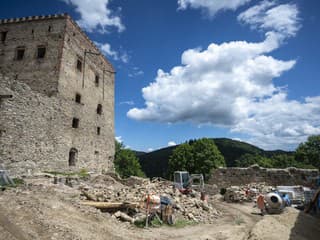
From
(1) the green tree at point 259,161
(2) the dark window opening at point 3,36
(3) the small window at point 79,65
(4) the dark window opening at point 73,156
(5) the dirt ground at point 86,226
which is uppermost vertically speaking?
(2) the dark window opening at point 3,36

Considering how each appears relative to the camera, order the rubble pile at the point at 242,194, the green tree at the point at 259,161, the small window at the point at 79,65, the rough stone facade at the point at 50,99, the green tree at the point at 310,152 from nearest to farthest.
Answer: the rough stone facade at the point at 50,99 < the rubble pile at the point at 242,194 < the small window at the point at 79,65 < the green tree at the point at 310,152 < the green tree at the point at 259,161

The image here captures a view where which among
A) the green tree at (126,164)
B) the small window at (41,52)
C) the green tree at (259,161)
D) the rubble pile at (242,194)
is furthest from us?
the green tree at (259,161)

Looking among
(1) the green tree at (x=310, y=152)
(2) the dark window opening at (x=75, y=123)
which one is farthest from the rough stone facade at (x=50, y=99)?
(1) the green tree at (x=310, y=152)

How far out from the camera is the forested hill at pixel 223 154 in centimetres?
7625

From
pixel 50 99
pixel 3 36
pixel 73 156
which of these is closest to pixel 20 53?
pixel 3 36

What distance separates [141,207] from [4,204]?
417cm

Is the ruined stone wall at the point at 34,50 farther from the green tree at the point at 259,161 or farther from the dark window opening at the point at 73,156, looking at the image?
the green tree at the point at 259,161

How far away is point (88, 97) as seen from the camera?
61.2 feet

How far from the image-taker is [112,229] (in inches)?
249

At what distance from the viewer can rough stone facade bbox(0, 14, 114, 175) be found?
12727 mm

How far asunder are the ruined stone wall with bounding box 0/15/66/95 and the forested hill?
59.8 metres

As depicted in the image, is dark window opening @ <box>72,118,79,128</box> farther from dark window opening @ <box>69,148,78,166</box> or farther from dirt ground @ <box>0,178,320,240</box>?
dirt ground @ <box>0,178,320,240</box>

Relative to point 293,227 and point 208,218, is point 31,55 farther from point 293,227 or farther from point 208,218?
point 293,227

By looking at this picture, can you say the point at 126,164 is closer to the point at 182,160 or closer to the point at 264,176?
the point at 182,160
